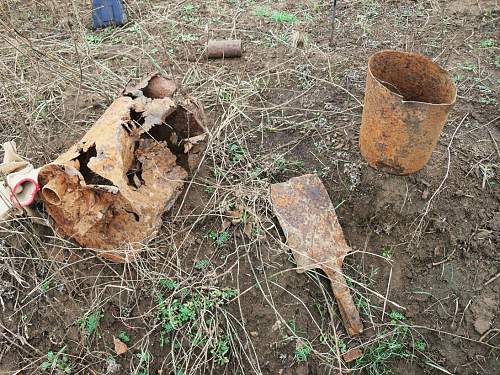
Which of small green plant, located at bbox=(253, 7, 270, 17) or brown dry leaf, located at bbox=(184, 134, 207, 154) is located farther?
small green plant, located at bbox=(253, 7, 270, 17)

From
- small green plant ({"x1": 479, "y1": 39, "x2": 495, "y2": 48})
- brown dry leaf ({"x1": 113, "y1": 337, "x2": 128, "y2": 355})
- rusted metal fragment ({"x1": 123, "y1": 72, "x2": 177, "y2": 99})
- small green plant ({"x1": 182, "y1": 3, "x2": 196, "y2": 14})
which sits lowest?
brown dry leaf ({"x1": 113, "y1": 337, "x2": 128, "y2": 355})

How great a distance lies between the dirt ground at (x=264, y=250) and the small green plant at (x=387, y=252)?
0.01 meters

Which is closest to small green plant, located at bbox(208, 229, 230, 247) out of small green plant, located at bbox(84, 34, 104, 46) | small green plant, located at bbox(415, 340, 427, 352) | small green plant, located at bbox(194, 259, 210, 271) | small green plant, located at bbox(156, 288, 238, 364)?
small green plant, located at bbox(194, 259, 210, 271)

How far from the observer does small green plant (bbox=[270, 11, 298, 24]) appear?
407 cm

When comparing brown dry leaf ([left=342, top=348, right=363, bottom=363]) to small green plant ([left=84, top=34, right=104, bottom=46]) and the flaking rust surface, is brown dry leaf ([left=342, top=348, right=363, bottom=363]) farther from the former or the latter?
small green plant ([left=84, top=34, right=104, bottom=46])

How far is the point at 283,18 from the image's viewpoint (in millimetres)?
4086

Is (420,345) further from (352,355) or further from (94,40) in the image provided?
(94,40)

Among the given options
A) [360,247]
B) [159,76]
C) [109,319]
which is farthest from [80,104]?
[360,247]

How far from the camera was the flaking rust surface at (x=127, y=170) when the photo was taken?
6.70ft

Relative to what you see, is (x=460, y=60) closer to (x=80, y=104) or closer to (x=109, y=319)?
(x=80, y=104)

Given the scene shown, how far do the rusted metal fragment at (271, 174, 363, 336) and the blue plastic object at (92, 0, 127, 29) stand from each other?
2.48 metres

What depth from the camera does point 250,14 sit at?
4.18 meters

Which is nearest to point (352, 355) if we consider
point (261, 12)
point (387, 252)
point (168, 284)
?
point (387, 252)

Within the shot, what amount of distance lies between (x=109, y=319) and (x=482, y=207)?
2242 millimetres
